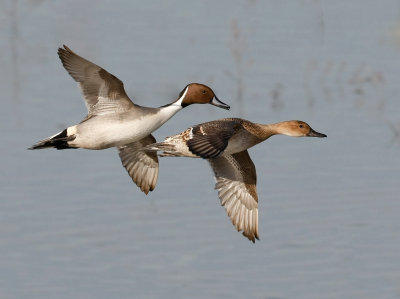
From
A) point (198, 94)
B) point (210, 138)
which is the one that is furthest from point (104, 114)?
point (210, 138)

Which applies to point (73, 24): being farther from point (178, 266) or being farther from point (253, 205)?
point (253, 205)

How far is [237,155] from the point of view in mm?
22078

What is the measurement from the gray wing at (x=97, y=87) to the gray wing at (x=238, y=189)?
1894 mm

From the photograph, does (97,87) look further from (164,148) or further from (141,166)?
(141,166)

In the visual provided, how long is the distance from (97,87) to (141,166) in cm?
181

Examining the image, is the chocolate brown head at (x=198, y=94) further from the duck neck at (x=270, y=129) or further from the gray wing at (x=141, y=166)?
the gray wing at (x=141, y=166)

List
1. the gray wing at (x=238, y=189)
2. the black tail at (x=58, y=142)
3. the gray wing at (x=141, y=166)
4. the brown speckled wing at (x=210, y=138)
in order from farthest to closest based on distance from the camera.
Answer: the gray wing at (x=141, y=166) → the gray wing at (x=238, y=189) → the black tail at (x=58, y=142) → the brown speckled wing at (x=210, y=138)

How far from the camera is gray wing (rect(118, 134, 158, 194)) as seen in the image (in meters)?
22.0

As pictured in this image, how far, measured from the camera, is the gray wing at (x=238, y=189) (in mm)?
21797

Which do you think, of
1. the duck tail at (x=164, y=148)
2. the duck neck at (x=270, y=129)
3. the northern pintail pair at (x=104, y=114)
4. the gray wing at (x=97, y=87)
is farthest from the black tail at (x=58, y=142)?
the duck neck at (x=270, y=129)

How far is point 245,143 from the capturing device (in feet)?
69.0

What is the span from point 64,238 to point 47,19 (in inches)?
242

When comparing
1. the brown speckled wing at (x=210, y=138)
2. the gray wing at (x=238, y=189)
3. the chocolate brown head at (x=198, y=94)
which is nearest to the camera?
the brown speckled wing at (x=210, y=138)

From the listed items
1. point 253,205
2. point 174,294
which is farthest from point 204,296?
point 253,205
